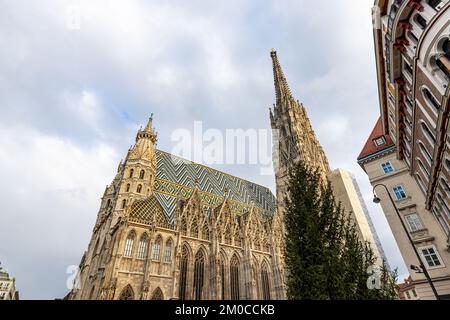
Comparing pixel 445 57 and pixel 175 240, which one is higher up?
pixel 445 57

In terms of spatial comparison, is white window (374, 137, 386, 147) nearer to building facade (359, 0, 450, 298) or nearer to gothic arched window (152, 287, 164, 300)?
building facade (359, 0, 450, 298)

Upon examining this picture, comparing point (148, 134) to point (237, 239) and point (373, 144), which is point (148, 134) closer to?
point (237, 239)

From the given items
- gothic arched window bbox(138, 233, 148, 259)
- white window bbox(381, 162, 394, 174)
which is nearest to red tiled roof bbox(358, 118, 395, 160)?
white window bbox(381, 162, 394, 174)

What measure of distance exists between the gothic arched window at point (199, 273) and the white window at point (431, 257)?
21480 mm

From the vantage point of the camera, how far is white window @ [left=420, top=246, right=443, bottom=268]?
16.7 m

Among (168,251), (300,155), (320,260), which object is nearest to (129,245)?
(168,251)

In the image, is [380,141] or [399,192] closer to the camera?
[399,192]

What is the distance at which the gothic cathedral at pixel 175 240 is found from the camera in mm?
24406

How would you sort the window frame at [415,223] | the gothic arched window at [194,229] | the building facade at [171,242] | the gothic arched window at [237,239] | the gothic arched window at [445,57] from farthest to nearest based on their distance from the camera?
the gothic arched window at [237,239] → the gothic arched window at [194,229] → the building facade at [171,242] → the window frame at [415,223] → the gothic arched window at [445,57]

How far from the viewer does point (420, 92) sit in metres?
12.3

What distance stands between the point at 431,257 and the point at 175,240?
914 inches

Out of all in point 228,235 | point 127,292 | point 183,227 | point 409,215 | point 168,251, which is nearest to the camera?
point 409,215

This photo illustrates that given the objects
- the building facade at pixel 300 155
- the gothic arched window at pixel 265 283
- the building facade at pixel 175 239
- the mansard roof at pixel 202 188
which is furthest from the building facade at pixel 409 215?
the mansard roof at pixel 202 188

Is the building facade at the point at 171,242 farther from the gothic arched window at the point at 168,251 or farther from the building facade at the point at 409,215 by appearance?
the building facade at the point at 409,215
